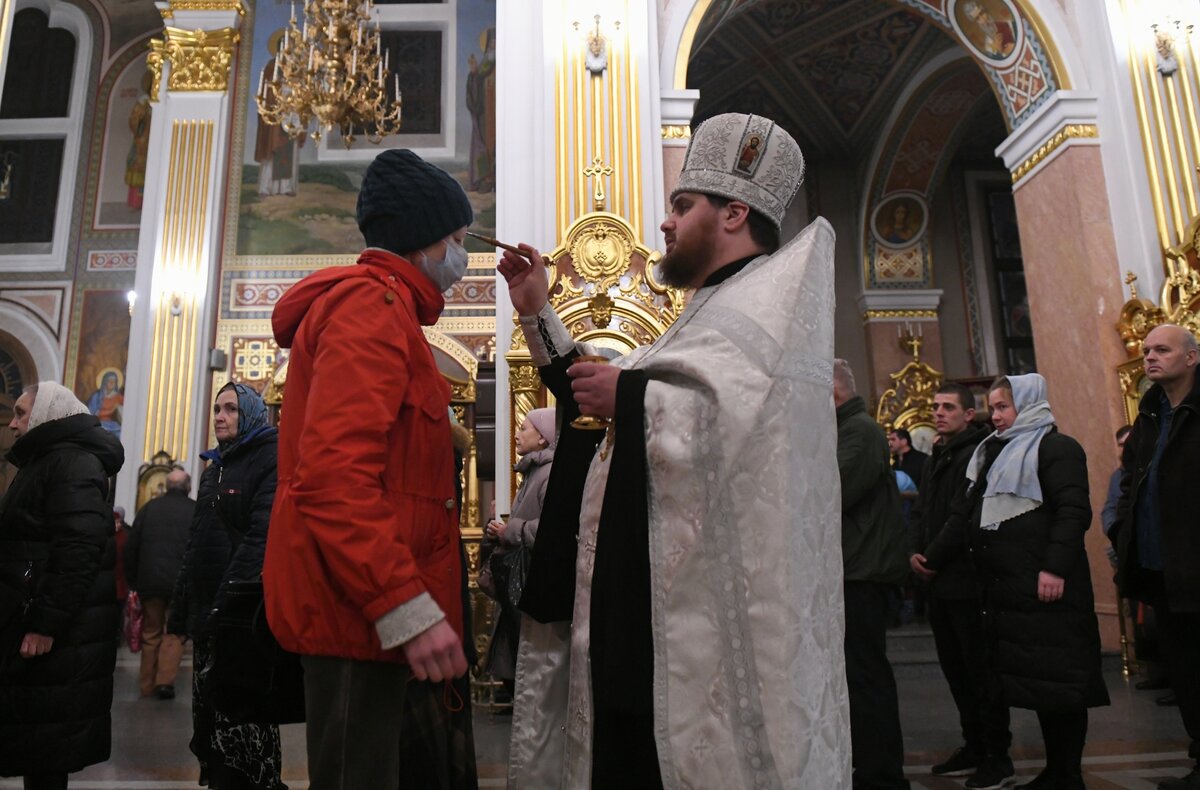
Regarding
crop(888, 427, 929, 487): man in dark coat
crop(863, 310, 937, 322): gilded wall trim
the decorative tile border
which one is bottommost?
crop(888, 427, 929, 487): man in dark coat

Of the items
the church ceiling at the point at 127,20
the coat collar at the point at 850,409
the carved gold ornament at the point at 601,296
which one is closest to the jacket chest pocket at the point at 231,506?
the coat collar at the point at 850,409

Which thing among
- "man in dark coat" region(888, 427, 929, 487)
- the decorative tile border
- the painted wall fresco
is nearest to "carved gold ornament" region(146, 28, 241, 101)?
the painted wall fresco

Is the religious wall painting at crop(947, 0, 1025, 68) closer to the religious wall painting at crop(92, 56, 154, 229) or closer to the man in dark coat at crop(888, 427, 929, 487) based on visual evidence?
the man in dark coat at crop(888, 427, 929, 487)

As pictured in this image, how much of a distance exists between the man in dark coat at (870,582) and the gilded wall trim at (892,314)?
31.1 feet

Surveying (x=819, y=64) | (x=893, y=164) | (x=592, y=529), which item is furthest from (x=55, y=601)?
(x=893, y=164)

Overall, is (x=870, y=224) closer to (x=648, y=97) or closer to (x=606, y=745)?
(x=648, y=97)

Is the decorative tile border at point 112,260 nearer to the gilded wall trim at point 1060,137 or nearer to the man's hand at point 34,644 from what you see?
the man's hand at point 34,644

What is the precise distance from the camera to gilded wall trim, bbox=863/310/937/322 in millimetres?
12297

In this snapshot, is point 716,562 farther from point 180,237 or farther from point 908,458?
point 180,237

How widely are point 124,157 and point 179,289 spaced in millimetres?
3601

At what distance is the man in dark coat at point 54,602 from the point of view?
268 cm

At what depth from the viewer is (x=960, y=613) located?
3.63m

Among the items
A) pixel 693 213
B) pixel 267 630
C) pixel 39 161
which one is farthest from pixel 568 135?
pixel 39 161

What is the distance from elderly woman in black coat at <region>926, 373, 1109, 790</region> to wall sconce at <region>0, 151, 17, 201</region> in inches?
529
